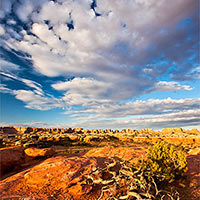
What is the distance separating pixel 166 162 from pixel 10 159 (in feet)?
62.7

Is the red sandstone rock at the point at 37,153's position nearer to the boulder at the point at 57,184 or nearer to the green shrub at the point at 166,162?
the boulder at the point at 57,184

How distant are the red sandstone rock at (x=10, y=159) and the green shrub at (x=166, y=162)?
55.1 ft

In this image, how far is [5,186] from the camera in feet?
28.8

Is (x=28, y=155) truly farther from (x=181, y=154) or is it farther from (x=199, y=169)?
(x=199, y=169)

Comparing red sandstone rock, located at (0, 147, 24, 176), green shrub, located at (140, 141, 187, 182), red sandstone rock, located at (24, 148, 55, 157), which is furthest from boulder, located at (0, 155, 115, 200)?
red sandstone rock, located at (24, 148, 55, 157)

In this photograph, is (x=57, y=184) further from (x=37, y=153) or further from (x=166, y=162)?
(x=37, y=153)

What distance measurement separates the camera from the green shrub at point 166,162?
36.2 feet

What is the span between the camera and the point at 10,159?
56.0 ft

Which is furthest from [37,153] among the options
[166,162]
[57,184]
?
[166,162]

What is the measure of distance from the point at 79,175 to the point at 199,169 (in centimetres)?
1377

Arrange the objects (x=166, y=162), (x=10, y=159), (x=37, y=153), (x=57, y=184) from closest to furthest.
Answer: (x=57, y=184)
(x=166, y=162)
(x=10, y=159)
(x=37, y=153)

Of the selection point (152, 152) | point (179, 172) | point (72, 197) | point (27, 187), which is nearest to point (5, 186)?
point (27, 187)

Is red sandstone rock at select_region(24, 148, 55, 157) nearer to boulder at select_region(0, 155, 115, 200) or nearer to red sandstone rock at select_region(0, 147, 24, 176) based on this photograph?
red sandstone rock at select_region(0, 147, 24, 176)

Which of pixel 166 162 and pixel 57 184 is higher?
pixel 166 162
